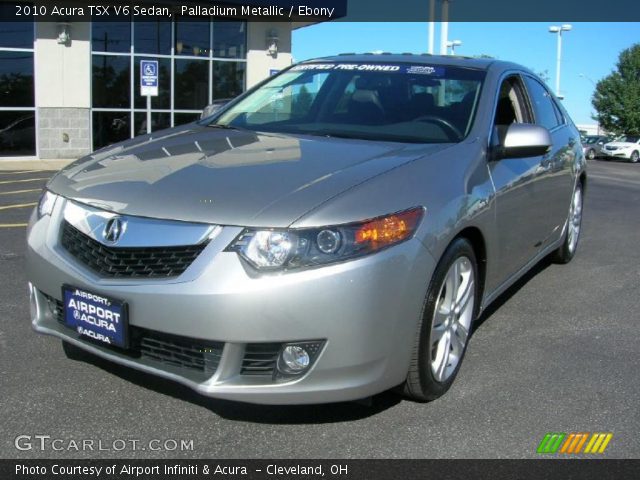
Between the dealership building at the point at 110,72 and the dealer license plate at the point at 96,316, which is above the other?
the dealership building at the point at 110,72

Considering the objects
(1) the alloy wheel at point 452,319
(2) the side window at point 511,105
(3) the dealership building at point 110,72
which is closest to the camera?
(1) the alloy wheel at point 452,319

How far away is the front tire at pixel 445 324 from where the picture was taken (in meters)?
2.96

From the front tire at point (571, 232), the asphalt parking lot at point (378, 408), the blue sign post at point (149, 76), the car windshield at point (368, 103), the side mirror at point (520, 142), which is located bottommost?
the asphalt parking lot at point (378, 408)

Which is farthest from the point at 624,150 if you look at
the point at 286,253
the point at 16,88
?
the point at 286,253

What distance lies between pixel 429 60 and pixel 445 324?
1.94 m

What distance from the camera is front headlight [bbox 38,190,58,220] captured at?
3.21 m

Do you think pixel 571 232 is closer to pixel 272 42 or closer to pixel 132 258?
pixel 132 258

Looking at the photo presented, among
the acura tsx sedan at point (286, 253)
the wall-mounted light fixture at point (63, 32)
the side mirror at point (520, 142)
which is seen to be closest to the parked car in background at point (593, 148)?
the wall-mounted light fixture at point (63, 32)

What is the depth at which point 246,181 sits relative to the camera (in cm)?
289

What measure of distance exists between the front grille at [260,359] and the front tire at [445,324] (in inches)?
24.7

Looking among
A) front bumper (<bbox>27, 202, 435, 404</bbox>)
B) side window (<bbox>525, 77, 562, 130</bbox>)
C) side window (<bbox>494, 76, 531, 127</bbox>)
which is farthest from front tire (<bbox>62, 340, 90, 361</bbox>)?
side window (<bbox>525, 77, 562, 130</bbox>)

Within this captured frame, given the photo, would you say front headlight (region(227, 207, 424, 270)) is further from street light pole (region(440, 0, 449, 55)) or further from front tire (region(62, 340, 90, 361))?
street light pole (region(440, 0, 449, 55))

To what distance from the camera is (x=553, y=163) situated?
15.8 ft

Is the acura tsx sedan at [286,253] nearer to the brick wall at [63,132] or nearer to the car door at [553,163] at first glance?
the car door at [553,163]
